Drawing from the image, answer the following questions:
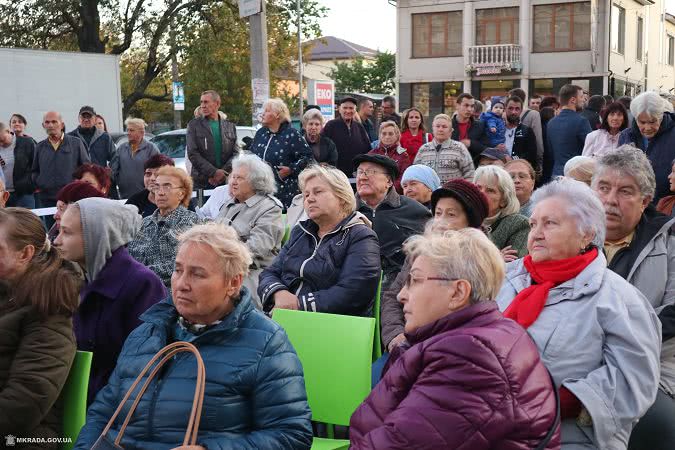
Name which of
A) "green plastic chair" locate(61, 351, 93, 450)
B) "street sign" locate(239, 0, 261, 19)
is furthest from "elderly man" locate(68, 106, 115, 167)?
"green plastic chair" locate(61, 351, 93, 450)

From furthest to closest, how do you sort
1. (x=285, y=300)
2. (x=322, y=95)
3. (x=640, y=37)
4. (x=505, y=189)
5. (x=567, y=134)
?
1. (x=640, y=37)
2. (x=322, y=95)
3. (x=567, y=134)
4. (x=505, y=189)
5. (x=285, y=300)

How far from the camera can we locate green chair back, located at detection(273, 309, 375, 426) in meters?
3.38

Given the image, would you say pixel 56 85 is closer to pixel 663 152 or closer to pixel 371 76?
pixel 663 152

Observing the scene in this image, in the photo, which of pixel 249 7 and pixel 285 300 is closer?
pixel 285 300

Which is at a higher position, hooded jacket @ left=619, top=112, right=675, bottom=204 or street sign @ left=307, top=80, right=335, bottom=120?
street sign @ left=307, top=80, right=335, bottom=120

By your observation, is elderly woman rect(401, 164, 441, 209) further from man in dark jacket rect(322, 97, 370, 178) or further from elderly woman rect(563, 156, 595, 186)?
man in dark jacket rect(322, 97, 370, 178)

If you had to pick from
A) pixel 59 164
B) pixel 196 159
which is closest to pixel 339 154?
pixel 196 159

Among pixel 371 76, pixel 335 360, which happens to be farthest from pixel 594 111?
pixel 371 76

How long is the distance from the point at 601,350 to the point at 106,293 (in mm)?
2184

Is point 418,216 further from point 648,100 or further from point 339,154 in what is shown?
point 339,154

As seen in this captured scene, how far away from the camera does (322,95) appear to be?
15586 mm

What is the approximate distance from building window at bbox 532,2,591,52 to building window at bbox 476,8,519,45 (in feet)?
3.52

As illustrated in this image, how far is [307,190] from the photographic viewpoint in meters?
4.68

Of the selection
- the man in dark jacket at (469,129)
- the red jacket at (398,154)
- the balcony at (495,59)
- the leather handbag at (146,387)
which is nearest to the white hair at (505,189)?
the leather handbag at (146,387)
